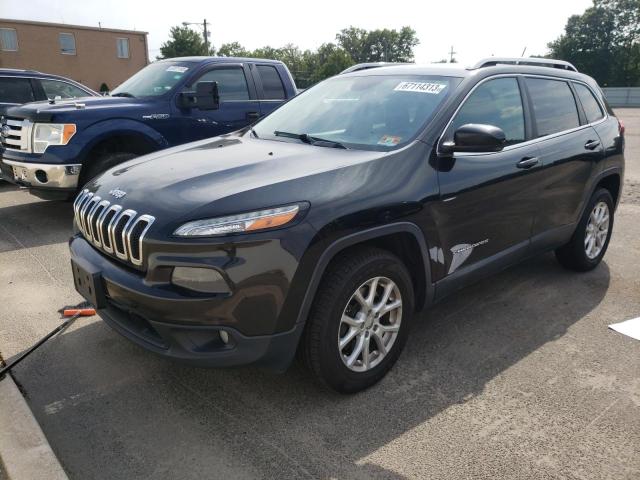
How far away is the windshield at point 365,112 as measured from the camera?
124 inches

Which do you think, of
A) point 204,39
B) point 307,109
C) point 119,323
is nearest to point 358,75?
point 307,109

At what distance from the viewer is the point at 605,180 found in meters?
4.68

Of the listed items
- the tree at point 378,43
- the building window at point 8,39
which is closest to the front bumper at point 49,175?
the building window at point 8,39

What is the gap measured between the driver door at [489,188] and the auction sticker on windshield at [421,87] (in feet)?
0.64

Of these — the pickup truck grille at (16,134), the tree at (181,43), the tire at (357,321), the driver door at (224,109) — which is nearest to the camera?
the tire at (357,321)

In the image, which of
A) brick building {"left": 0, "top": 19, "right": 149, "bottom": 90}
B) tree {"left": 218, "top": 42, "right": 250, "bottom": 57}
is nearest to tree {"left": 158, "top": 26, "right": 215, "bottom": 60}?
brick building {"left": 0, "top": 19, "right": 149, "bottom": 90}

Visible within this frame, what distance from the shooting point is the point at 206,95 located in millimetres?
5957

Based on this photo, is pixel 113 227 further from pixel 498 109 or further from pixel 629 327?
pixel 629 327

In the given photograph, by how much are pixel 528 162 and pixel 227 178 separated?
2132 millimetres

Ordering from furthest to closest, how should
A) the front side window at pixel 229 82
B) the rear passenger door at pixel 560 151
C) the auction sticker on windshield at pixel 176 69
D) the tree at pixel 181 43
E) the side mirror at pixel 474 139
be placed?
the tree at pixel 181 43 → the front side window at pixel 229 82 → the auction sticker on windshield at pixel 176 69 → the rear passenger door at pixel 560 151 → the side mirror at pixel 474 139

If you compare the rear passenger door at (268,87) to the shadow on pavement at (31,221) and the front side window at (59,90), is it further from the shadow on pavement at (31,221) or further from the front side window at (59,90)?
the front side window at (59,90)

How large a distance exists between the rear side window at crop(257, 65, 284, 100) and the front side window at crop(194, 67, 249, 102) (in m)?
0.29

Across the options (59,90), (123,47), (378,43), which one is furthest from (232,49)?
(59,90)

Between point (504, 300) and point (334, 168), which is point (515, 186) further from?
point (334, 168)
